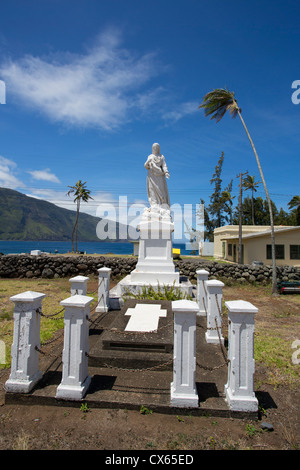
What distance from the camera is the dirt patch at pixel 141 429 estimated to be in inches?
108

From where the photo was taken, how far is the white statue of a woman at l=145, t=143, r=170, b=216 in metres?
9.05

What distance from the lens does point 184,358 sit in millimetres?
3275

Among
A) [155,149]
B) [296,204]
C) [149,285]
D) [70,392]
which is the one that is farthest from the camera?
[296,204]

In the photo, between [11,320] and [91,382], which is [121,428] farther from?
[11,320]

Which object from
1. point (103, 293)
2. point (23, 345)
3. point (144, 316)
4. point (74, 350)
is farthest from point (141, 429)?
point (103, 293)

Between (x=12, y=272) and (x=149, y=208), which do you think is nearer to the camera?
(x=149, y=208)

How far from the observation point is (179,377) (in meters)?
3.27

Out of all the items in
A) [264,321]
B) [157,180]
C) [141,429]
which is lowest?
Result: [264,321]

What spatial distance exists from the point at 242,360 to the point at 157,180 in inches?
275

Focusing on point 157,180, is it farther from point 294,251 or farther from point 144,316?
point 294,251

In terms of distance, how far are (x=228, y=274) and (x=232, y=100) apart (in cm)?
918

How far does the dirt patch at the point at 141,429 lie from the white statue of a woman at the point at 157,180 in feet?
21.4

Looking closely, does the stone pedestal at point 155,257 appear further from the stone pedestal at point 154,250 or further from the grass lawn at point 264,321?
the grass lawn at point 264,321
